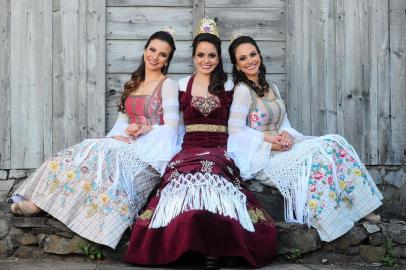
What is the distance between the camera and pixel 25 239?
4785mm

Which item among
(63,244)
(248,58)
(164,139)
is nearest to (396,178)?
(248,58)

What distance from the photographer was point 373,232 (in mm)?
4730

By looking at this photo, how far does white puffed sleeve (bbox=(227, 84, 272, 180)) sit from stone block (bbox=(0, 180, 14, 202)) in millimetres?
2022

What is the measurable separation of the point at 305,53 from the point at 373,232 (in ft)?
6.07

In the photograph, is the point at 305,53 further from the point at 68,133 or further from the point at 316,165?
the point at 68,133

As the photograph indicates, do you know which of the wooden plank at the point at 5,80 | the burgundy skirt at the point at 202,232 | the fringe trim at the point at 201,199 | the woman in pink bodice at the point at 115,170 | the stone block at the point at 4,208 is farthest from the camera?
the wooden plank at the point at 5,80

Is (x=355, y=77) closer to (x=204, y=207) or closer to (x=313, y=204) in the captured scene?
(x=313, y=204)

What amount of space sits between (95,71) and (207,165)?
5.64 ft

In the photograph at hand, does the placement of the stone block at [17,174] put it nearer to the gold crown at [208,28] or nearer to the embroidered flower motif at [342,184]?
the gold crown at [208,28]

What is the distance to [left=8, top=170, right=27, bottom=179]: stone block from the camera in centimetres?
579

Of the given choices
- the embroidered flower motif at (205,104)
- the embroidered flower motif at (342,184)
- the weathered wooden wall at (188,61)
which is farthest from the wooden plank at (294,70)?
the embroidered flower motif at (342,184)

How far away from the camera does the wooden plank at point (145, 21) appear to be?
586cm

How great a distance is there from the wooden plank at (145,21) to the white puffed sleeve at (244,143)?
1104 millimetres

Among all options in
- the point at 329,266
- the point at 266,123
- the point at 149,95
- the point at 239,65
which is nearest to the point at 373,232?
the point at 329,266
